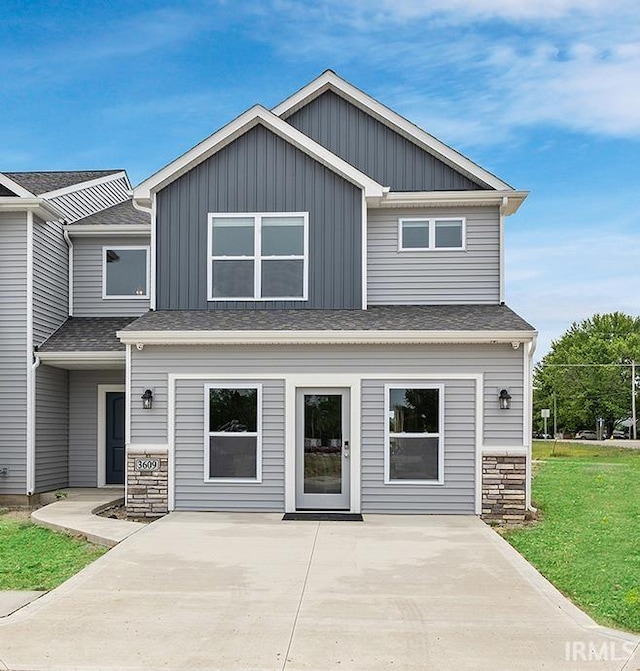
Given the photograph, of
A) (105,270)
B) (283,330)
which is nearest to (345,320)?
(283,330)

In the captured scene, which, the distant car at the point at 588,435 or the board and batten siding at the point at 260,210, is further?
the distant car at the point at 588,435

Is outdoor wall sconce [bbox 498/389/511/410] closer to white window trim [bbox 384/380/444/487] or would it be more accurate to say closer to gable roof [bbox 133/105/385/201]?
white window trim [bbox 384/380/444/487]

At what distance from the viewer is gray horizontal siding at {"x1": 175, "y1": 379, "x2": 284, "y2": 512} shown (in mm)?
11875

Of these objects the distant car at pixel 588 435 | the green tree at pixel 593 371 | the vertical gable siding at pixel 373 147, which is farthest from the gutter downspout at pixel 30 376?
the distant car at pixel 588 435

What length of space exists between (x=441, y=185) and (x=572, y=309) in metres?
55.7

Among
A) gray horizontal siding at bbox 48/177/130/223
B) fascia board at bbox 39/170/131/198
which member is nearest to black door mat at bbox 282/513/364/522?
fascia board at bbox 39/170/131/198

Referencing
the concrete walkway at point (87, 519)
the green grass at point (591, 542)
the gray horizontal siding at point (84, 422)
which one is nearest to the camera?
the green grass at point (591, 542)

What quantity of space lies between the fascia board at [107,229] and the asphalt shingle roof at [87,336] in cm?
173

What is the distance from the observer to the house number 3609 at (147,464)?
11828mm

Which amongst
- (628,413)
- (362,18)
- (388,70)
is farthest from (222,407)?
(628,413)

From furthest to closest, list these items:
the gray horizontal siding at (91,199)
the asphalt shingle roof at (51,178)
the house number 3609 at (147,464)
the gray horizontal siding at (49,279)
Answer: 1. the asphalt shingle roof at (51,178)
2. the gray horizontal siding at (91,199)
3. the gray horizontal siding at (49,279)
4. the house number 3609 at (147,464)

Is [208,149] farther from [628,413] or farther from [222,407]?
[628,413]

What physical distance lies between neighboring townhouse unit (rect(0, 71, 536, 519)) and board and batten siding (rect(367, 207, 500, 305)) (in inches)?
1.0

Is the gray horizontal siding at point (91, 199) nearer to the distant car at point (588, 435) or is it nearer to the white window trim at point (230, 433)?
the white window trim at point (230, 433)
